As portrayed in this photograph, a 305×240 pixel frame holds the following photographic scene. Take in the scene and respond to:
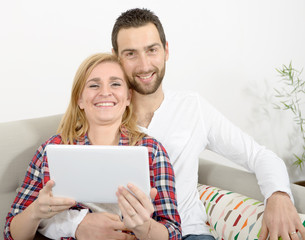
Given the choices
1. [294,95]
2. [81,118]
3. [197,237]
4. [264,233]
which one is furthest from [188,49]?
[264,233]

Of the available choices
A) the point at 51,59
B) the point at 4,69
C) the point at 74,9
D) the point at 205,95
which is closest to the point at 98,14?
the point at 74,9

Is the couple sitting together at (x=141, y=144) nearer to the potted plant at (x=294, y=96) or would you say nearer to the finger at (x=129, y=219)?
the finger at (x=129, y=219)

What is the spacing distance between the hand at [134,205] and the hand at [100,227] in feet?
0.55

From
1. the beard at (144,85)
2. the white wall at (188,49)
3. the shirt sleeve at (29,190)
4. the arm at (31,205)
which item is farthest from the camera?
the white wall at (188,49)

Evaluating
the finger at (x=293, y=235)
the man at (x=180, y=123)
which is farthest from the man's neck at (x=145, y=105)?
the finger at (x=293, y=235)

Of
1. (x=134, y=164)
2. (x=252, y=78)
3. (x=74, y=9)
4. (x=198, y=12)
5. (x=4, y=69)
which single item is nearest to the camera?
(x=134, y=164)

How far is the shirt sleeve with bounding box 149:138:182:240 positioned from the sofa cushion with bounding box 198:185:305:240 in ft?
0.85

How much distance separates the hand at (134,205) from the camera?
127 centimetres

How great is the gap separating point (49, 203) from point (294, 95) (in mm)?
2577

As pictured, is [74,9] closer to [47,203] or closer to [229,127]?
[229,127]

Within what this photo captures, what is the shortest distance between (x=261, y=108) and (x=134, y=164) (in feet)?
7.45

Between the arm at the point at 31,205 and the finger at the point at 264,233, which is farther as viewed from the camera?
the finger at the point at 264,233

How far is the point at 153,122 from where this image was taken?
1.80 metres

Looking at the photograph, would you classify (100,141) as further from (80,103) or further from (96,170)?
(96,170)
